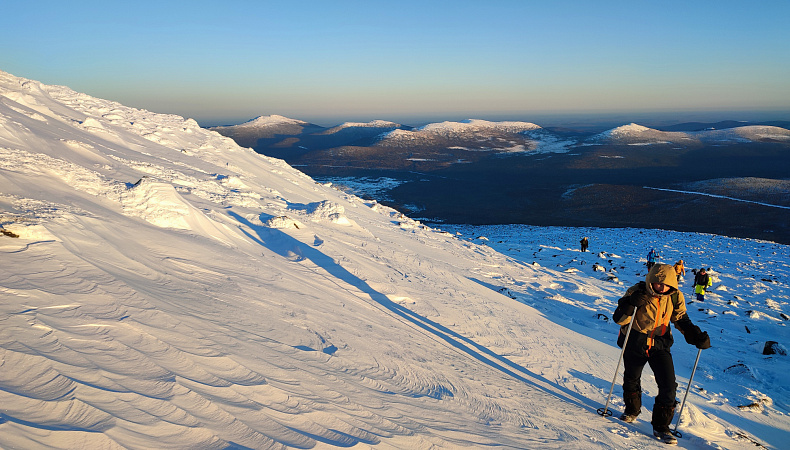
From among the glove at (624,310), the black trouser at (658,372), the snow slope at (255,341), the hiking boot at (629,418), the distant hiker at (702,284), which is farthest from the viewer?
the distant hiker at (702,284)

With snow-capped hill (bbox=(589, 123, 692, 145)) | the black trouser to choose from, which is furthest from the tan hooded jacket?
snow-capped hill (bbox=(589, 123, 692, 145))

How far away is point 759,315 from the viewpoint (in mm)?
10930

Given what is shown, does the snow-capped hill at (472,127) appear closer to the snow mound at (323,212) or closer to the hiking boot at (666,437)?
the snow mound at (323,212)

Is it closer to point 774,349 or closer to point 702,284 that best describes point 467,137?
point 702,284

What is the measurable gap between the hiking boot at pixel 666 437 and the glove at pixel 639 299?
4.27ft

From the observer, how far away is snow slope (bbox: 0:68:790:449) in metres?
2.81

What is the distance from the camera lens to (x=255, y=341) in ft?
13.8

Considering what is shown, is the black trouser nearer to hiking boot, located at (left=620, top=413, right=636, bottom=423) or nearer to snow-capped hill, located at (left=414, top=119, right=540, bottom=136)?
hiking boot, located at (left=620, top=413, right=636, bottom=423)

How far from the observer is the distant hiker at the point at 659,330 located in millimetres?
4289

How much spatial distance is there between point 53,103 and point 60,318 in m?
19.2

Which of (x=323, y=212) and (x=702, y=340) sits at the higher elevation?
(x=702, y=340)

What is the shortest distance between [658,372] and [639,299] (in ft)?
2.62

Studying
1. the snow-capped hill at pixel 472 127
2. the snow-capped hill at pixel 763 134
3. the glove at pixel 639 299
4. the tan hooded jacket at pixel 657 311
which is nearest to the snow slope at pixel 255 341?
the tan hooded jacket at pixel 657 311

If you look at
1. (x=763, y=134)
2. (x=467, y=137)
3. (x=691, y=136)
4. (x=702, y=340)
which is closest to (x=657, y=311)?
(x=702, y=340)
